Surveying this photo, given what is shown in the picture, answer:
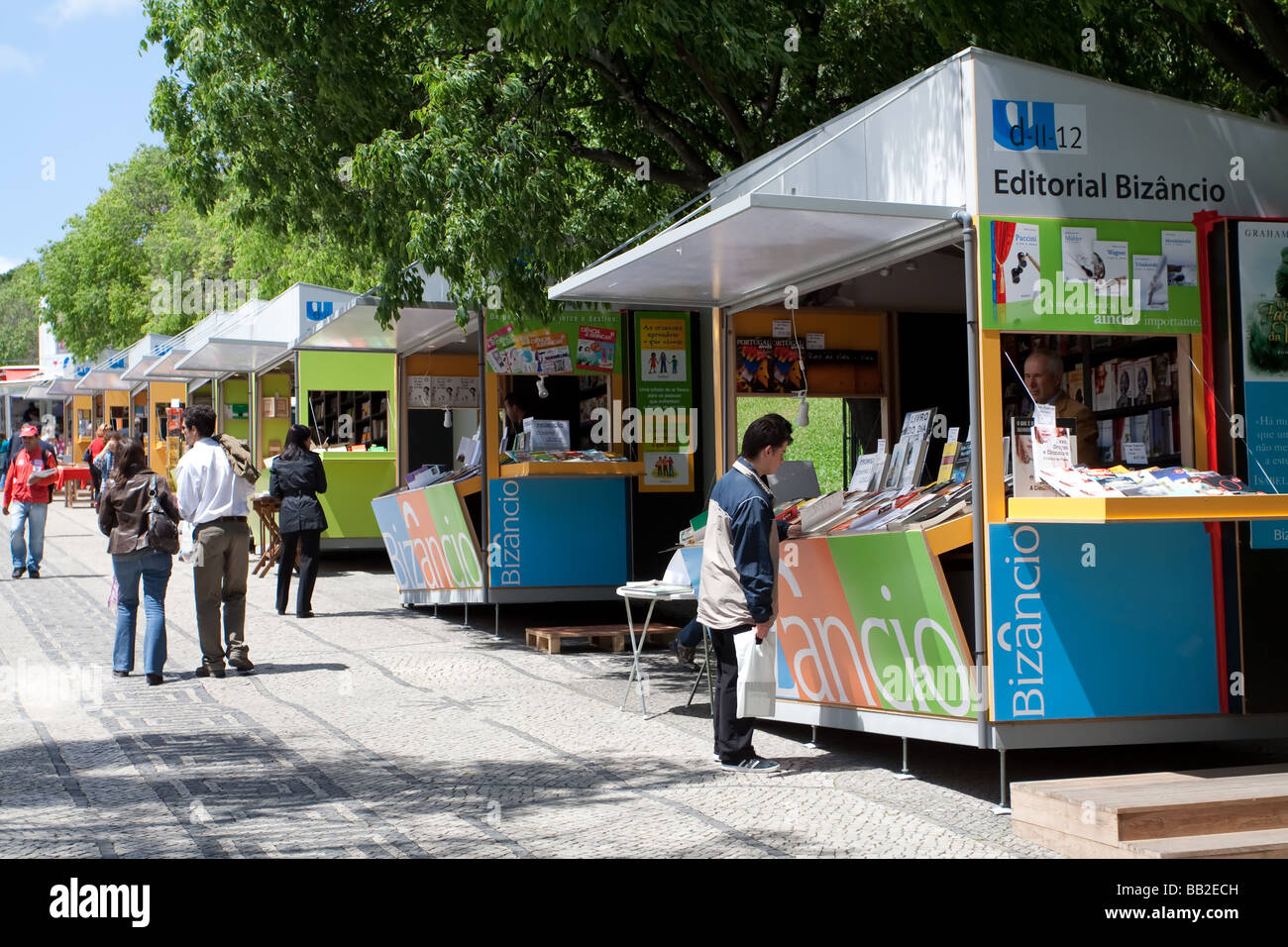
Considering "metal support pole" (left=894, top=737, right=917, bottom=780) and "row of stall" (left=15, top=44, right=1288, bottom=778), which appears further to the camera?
"metal support pole" (left=894, top=737, right=917, bottom=780)

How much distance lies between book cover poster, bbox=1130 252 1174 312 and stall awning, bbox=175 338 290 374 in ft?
43.4

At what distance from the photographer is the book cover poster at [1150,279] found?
6.34 metres

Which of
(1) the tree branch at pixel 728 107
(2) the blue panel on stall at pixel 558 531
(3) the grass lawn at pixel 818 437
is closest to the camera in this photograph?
(1) the tree branch at pixel 728 107

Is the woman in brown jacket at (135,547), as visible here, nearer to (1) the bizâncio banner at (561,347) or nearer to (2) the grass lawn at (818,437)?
(1) the bizâncio banner at (561,347)

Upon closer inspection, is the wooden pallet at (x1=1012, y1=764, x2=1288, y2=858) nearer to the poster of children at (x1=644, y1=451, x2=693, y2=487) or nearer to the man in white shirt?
the man in white shirt

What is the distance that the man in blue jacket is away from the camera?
6676 mm

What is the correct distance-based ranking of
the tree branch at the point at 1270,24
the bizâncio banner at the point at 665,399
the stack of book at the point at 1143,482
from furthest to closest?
the bizâncio banner at the point at 665,399, the tree branch at the point at 1270,24, the stack of book at the point at 1143,482

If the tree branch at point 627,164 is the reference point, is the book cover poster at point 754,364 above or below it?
below

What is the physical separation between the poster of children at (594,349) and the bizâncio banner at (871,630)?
4.89m

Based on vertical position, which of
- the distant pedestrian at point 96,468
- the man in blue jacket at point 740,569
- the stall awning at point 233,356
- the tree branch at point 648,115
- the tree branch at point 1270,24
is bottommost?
the man in blue jacket at point 740,569

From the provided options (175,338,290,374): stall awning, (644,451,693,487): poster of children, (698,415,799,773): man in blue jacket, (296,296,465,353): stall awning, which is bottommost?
→ (698,415,799,773): man in blue jacket

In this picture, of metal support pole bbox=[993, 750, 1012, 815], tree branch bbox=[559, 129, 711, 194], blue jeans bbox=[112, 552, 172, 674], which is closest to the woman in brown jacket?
blue jeans bbox=[112, 552, 172, 674]

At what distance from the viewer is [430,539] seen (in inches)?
510

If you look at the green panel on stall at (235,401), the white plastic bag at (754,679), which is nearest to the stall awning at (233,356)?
the green panel on stall at (235,401)
